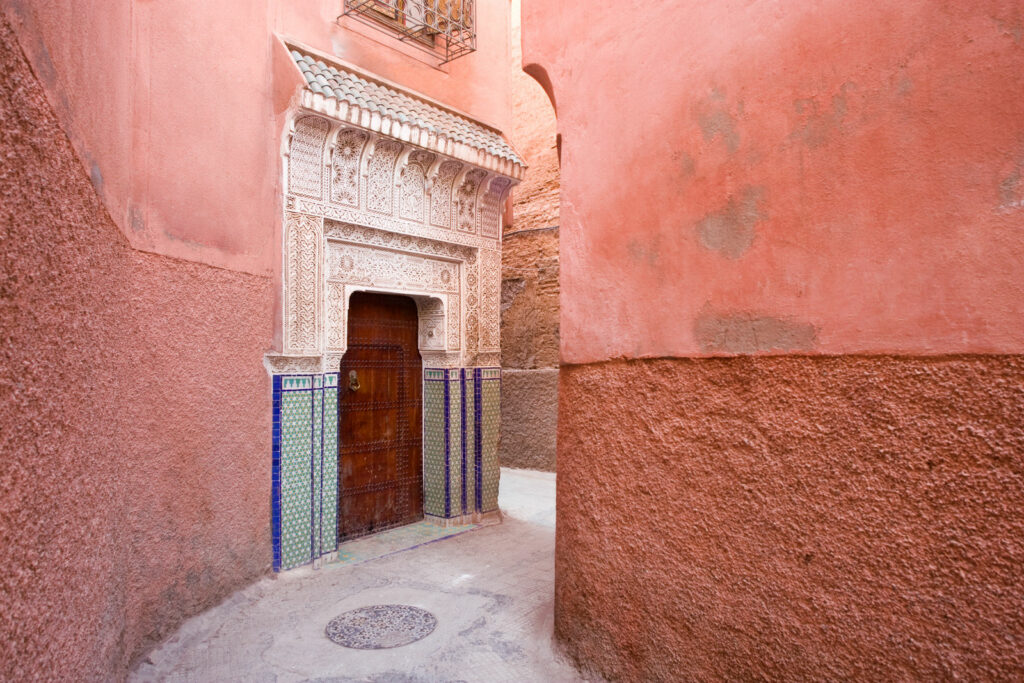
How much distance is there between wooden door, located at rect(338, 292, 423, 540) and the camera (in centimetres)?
483

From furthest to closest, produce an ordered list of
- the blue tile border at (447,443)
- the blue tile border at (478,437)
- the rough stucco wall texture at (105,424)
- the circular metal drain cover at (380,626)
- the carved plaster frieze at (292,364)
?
the blue tile border at (478,437), the blue tile border at (447,443), the carved plaster frieze at (292,364), the circular metal drain cover at (380,626), the rough stucco wall texture at (105,424)

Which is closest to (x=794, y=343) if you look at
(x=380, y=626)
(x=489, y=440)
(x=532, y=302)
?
(x=380, y=626)

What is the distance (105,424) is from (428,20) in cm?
436

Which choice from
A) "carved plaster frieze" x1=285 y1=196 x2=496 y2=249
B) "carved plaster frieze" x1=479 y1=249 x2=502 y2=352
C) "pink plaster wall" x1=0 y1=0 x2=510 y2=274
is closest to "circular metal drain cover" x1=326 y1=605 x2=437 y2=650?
"pink plaster wall" x1=0 y1=0 x2=510 y2=274

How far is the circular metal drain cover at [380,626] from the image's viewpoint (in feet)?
10.2

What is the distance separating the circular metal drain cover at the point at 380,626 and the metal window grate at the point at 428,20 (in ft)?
13.7

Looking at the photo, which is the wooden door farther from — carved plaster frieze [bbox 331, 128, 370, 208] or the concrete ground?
carved plaster frieze [bbox 331, 128, 370, 208]

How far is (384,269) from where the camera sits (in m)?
4.79

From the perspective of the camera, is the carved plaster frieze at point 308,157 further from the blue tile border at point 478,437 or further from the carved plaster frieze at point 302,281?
the blue tile border at point 478,437

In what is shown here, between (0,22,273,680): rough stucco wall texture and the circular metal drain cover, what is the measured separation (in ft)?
2.68

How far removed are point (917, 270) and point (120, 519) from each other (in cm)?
313

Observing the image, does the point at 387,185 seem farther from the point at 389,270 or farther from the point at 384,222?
the point at 389,270

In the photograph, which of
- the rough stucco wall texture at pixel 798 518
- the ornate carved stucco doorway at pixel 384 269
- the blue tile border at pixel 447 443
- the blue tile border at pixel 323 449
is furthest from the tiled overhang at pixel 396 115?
the rough stucco wall texture at pixel 798 518

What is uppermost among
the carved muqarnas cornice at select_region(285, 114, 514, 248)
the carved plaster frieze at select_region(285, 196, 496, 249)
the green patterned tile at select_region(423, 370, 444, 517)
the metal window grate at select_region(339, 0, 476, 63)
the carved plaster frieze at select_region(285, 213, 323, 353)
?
the metal window grate at select_region(339, 0, 476, 63)
